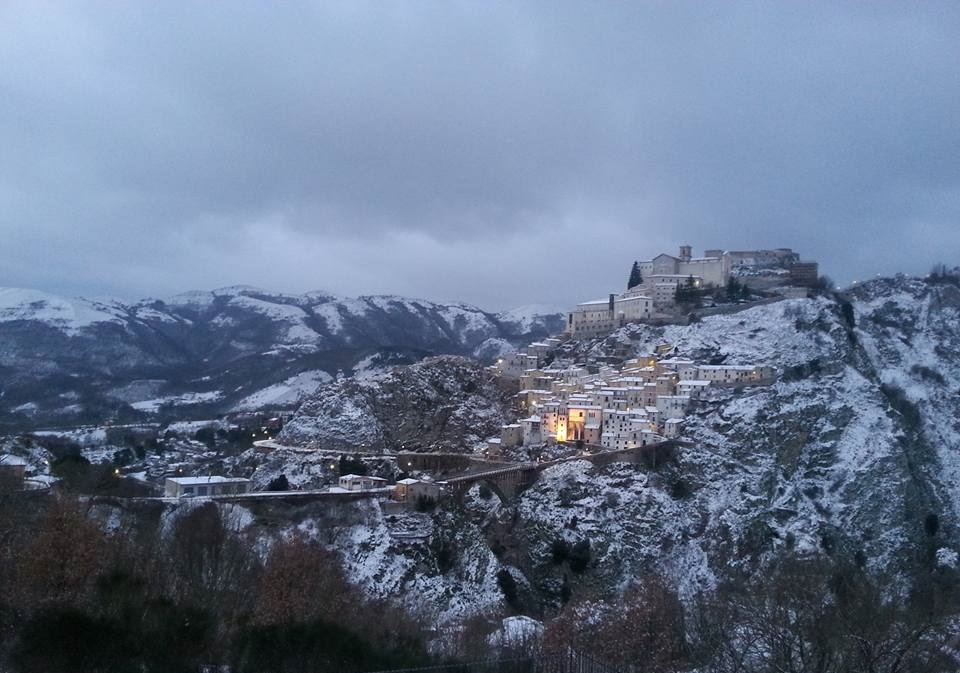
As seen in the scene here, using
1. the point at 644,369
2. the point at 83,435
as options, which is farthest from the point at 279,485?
the point at 83,435

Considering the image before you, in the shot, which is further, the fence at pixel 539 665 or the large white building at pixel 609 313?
the large white building at pixel 609 313

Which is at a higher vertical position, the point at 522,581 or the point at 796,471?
the point at 796,471

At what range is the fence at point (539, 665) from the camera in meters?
16.2

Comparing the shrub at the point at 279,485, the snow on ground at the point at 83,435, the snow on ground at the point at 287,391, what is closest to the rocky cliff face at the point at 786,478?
the shrub at the point at 279,485

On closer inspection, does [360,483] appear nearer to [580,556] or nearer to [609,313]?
[580,556]

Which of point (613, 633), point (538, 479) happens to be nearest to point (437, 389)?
point (538, 479)

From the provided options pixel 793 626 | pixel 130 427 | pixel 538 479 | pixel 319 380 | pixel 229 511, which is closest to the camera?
pixel 793 626

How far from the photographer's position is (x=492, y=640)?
97.1ft

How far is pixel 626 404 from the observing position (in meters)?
59.6

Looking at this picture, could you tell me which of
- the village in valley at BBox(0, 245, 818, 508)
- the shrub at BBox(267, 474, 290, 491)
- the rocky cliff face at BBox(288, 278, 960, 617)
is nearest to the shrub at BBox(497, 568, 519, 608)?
the rocky cliff face at BBox(288, 278, 960, 617)

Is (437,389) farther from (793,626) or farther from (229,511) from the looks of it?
(793,626)

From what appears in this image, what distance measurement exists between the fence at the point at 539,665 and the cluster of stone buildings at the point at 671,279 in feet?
202

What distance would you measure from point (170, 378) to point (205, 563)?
13896 cm

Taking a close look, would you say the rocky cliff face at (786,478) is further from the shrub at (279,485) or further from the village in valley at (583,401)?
the shrub at (279,485)
